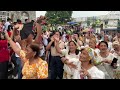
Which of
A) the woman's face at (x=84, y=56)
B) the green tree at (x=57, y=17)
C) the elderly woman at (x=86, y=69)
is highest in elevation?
the green tree at (x=57, y=17)

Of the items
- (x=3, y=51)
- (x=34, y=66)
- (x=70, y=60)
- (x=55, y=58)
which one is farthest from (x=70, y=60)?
(x=55, y=58)

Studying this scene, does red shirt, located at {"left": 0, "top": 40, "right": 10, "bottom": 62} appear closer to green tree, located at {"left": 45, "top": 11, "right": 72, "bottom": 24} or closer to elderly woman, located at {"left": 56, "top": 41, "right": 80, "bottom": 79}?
elderly woman, located at {"left": 56, "top": 41, "right": 80, "bottom": 79}

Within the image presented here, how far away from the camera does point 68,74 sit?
688 centimetres

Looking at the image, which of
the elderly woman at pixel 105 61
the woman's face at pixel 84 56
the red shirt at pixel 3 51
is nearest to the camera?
the woman's face at pixel 84 56

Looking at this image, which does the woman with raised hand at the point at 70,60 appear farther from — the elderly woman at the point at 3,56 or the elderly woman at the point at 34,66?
the elderly woman at the point at 3,56

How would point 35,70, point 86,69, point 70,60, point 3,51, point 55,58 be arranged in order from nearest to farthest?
1. point 35,70
2. point 86,69
3. point 70,60
4. point 3,51
5. point 55,58

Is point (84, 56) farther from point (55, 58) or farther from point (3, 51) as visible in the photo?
point (55, 58)

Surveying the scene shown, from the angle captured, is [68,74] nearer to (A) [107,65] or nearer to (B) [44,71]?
(A) [107,65]

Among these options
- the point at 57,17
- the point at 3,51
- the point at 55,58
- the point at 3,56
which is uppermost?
the point at 57,17

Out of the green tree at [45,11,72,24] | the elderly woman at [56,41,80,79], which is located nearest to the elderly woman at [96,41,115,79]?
the elderly woman at [56,41,80,79]

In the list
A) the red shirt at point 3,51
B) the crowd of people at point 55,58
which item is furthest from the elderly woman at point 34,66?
the red shirt at point 3,51
